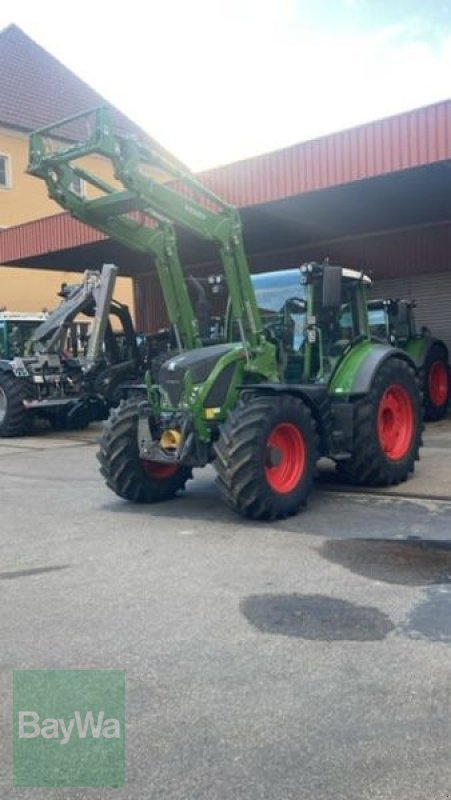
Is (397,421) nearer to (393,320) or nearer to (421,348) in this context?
(393,320)

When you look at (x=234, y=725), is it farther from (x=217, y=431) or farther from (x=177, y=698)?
(x=217, y=431)

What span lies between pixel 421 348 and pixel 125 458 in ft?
28.7

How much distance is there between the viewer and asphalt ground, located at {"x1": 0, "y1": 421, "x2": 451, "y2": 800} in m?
2.96

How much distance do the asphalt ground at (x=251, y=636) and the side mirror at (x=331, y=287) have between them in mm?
1958

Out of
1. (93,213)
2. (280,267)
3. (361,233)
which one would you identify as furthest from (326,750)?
(280,267)

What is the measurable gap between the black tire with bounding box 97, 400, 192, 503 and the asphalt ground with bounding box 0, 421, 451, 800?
20cm

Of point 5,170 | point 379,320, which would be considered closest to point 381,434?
point 379,320

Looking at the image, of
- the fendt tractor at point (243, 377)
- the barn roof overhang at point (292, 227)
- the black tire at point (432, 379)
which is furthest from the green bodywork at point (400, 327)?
the fendt tractor at point (243, 377)

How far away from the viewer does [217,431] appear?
7156 millimetres

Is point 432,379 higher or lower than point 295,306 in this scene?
lower

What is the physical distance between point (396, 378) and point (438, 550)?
9.50 feet

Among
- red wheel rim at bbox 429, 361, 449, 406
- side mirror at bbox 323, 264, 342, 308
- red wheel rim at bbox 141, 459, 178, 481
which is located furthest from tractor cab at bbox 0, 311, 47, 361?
side mirror at bbox 323, 264, 342, 308

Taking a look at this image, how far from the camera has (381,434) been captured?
8.37 m

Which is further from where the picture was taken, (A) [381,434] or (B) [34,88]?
(B) [34,88]
